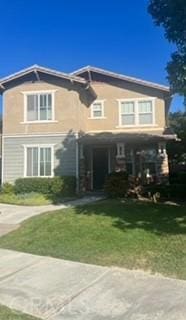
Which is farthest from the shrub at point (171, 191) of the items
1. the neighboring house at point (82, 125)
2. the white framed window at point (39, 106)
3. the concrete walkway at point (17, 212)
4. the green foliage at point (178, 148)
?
the white framed window at point (39, 106)

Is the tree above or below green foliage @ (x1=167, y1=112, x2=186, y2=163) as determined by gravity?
above

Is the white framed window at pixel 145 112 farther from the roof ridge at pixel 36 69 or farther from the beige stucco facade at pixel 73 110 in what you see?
the roof ridge at pixel 36 69

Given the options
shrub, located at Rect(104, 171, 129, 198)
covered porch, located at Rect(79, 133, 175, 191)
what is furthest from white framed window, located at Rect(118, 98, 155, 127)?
shrub, located at Rect(104, 171, 129, 198)

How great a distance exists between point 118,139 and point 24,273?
41.2 ft

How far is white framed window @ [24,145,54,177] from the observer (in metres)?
20.0

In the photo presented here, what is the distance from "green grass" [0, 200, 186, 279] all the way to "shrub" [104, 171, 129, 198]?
4.06 metres

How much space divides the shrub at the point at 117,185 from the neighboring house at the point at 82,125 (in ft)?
5.22

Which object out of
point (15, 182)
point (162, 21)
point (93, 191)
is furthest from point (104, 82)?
point (162, 21)

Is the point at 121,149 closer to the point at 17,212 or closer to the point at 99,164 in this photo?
the point at 99,164

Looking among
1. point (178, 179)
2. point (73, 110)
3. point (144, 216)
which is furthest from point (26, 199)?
point (178, 179)

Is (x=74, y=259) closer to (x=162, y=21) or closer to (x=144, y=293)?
(x=144, y=293)

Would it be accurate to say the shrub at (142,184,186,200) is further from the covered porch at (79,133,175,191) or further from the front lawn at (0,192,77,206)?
the front lawn at (0,192,77,206)

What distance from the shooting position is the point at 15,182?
1975 centimetres

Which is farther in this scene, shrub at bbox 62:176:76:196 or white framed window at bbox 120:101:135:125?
white framed window at bbox 120:101:135:125
